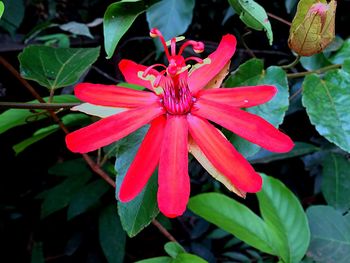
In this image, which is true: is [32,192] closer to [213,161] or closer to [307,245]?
[307,245]

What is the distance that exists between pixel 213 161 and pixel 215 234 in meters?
0.81

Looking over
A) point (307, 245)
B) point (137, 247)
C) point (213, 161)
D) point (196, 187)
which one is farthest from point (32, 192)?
point (213, 161)

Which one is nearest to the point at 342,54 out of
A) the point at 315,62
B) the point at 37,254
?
the point at 315,62

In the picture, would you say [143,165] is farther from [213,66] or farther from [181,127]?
[213,66]

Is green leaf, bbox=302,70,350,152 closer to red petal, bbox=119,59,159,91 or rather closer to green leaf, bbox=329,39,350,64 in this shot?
green leaf, bbox=329,39,350,64

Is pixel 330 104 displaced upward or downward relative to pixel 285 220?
upward

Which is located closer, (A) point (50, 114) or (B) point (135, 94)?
(B) point (135, 94)

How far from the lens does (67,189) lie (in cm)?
141

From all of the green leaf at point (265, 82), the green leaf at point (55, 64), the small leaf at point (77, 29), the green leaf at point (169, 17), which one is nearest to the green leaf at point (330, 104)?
the green leaf at point (265, 82)

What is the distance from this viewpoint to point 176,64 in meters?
0.72

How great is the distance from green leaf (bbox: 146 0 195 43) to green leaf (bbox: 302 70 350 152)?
0.27 metres

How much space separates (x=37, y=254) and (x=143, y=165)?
1.05 meters

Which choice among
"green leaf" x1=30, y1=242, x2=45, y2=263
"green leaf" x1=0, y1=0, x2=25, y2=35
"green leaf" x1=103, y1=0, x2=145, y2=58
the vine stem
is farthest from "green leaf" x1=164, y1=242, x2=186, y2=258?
"green leaf" x1=30, y1=242, x2=45, y2=263

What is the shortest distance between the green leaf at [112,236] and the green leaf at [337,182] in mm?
558
